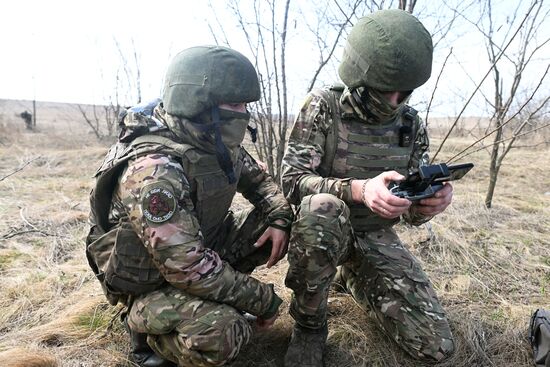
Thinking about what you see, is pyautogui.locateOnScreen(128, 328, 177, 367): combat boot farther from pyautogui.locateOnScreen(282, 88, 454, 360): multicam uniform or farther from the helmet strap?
the helmet strap

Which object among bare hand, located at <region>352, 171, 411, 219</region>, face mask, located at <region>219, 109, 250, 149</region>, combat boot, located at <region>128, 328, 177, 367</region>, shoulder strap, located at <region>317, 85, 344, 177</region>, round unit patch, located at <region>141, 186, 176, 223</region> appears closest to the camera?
round unit patch, located at <region>141, 186, 176, 223</region>

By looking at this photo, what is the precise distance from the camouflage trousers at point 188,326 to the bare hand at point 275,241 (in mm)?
402

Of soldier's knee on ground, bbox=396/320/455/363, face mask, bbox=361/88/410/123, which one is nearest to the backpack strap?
face mask, bbox=361/88/410/123

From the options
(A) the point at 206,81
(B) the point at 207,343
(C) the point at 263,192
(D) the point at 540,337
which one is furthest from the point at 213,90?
(D) the point at 540,337

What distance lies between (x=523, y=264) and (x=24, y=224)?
4.22 metres

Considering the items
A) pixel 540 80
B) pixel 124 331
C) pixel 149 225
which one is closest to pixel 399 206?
pixel 149 225

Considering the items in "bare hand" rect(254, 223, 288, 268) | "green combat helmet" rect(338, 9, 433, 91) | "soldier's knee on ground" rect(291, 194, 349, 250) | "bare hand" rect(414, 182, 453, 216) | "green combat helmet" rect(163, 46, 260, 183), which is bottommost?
"bare hand" rect(254, 223, 288, 268)

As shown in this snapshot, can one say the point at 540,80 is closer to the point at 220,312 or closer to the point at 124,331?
the point at 220,312

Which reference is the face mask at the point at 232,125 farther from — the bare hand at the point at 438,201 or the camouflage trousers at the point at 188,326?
the bare hand at the point at 438,201

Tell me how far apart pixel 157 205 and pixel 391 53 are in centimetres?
120

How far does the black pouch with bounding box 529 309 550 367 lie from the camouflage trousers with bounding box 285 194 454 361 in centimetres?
39

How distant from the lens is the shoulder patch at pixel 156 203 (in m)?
1.57

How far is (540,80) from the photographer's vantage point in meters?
3.17

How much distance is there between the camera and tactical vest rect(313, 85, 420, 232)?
7.21 feet
